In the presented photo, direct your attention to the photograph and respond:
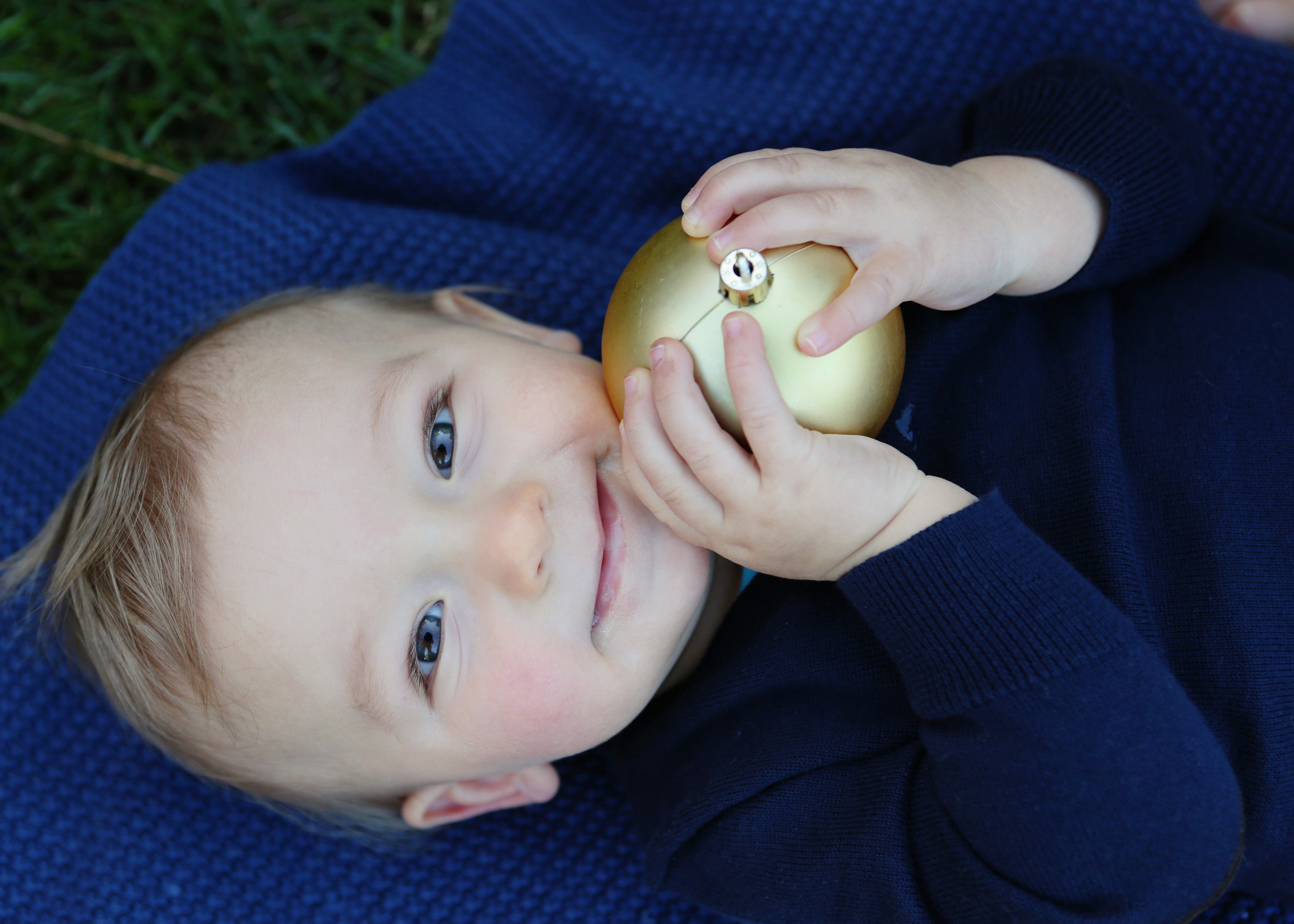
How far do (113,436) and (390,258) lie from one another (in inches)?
18.2

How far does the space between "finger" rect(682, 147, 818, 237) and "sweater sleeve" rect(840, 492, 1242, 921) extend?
1.19 feet

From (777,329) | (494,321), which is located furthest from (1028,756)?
(494,321)

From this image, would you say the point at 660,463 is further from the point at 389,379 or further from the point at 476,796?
the point at 476,796

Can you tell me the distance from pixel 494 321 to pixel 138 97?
980 mm

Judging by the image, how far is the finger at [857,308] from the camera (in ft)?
3.10

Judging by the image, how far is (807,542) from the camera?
3.52ft

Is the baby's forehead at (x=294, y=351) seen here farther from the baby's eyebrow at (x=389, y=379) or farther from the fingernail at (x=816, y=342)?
the fingernail at (x=816, y=342)

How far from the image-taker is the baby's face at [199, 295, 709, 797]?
1.11m

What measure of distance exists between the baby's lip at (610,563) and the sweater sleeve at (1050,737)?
0.77 feet

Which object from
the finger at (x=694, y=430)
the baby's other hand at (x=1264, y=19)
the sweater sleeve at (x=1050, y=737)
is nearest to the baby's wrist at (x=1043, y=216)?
the sweater sleeve at (x=1050, y=737)

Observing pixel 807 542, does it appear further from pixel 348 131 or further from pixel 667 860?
pixel 348 131

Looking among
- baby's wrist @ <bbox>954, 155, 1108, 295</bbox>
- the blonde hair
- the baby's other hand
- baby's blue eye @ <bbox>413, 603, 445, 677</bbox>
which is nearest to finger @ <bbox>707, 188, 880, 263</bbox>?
baby's wrist @ <bbox>954, 155, 1108, 295</bbox>

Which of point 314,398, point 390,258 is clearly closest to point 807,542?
point 314,398

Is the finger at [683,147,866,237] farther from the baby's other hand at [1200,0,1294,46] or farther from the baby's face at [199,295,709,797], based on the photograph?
the baby's other hand at [1200,0,1294,46]
